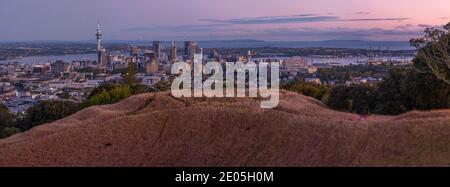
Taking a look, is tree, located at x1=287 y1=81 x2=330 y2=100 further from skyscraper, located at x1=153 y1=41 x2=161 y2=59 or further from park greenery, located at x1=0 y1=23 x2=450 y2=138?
skyscraper, located at x1=153 y1=41 x2=161 y2=59

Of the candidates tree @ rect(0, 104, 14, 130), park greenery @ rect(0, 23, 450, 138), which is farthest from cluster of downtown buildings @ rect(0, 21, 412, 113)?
park greenery @ rect(0, 23, 450, 138)

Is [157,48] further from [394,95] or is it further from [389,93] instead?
[394,95]

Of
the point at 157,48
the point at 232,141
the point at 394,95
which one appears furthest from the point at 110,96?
the point at 157,48

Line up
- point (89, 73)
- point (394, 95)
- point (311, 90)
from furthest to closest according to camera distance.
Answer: point (89, 73) → point (311, 90) → point (394, 95)

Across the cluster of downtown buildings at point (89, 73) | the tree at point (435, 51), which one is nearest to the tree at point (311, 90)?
the tree at point (435, 51)

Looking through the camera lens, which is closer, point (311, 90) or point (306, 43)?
point (311, 90)
